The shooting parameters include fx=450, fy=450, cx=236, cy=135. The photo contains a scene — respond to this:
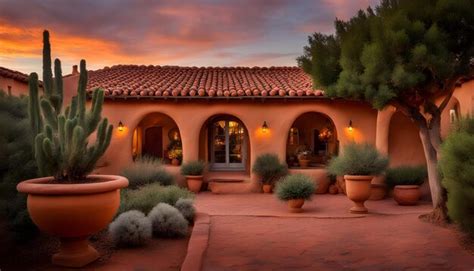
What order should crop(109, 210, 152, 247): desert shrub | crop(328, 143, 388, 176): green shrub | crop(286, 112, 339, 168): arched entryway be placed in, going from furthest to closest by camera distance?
1. crop(286, 112, 339, 168): arched entryway
2. crop(328, 143, 388, 176): green shrub
3. crop(109, 210, 152, 247): desert shrub

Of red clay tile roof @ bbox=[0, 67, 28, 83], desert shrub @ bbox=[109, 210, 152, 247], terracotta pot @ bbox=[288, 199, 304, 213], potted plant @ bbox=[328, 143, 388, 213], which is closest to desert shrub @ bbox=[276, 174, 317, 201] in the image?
terracotta pot @ bbox=[288, 199, 304, 213]

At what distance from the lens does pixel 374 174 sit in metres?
11.7

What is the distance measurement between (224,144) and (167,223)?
1068 centimetres

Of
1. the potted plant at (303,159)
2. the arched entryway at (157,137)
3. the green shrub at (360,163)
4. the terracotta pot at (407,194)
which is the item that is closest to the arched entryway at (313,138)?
the potted plant at (303,159)

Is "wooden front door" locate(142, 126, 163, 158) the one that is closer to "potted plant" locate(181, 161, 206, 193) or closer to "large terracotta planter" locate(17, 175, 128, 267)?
"potted plant" locate(181, 161, 206, 193)

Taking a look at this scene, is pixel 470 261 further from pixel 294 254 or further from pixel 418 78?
pixel 418 78

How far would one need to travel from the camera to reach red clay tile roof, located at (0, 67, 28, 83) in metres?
15.1

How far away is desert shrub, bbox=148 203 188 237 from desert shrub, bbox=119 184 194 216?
0.86 metres

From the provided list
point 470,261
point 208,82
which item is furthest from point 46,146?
point 208,82

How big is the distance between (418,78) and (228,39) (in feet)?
23.7

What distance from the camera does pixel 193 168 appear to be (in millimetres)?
15570

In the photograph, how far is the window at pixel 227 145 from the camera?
18.3m

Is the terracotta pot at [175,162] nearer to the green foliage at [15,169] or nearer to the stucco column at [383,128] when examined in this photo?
the stucco column at [383,128]

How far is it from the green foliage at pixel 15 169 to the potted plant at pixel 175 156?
32.6ft
